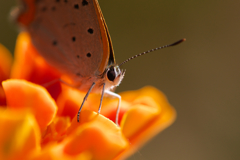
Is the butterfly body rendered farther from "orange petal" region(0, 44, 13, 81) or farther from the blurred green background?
the blurred green background

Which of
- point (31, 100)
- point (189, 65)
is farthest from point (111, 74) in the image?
point (189, 65)

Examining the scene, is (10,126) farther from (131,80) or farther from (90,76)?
(131,80)

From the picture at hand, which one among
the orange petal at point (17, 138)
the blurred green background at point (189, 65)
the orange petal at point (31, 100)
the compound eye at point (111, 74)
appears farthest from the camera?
the blurred green background at point (189, 65)

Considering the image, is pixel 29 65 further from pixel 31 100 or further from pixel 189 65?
pixel 189 65

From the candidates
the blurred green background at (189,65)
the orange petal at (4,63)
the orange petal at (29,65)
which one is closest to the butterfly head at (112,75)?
the orange petal at (29,65)

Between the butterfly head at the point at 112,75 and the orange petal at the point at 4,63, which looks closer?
the orange petal at the point at 4,63

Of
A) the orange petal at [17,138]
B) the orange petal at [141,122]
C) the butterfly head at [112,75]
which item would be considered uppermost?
the orange petal at [17,138]

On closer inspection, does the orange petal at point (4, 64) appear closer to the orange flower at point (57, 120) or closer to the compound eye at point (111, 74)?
the orange flower at point (57, 120)

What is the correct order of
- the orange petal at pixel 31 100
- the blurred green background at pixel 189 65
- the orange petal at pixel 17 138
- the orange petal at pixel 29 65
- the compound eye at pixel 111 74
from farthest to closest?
the blurred green background at pixel 189 65
the compound eye at pixel 111 74
the orange petal at pixel 29 65
the orange petal at pixel 31 100
the orange petal at pixel 17 138
